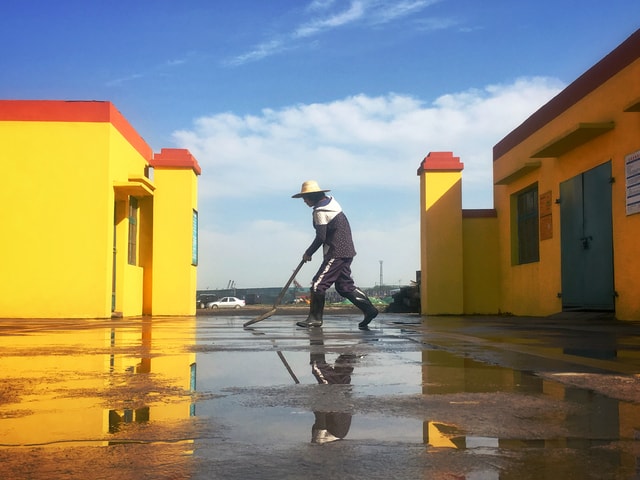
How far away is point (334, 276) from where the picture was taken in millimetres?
9188

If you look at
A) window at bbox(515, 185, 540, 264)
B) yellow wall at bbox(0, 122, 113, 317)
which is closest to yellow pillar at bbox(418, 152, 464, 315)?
window at bbox(515, 185, 540, 264)

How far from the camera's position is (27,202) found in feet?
50.4

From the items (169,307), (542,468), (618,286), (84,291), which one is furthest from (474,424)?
(169,307)

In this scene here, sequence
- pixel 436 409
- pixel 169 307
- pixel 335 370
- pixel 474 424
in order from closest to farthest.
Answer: pixel 474 424 → pixel 436 409 → pixel 335 370 → pixel 169 307

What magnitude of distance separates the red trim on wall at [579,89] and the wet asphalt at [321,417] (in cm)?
901

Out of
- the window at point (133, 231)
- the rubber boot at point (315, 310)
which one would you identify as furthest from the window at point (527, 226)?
the window at point (133, 231)

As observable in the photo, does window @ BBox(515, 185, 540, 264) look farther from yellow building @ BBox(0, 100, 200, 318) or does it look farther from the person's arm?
yellow building @ BBox(0, 100, 200, 318)

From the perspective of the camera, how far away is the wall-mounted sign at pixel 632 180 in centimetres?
1177

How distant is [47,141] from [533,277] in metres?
11.8

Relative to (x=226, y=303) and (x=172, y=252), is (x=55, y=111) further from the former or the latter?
(x=226, y=303)

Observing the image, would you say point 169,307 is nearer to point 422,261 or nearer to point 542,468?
point 422,261

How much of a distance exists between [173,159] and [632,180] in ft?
39.4

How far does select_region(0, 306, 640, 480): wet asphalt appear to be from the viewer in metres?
1.79

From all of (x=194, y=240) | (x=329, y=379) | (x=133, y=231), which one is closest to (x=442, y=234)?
(x=194, y=240)
